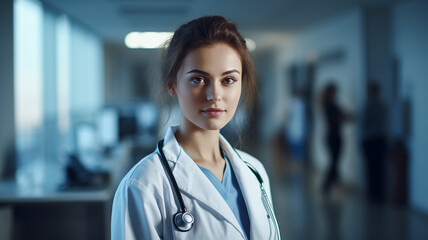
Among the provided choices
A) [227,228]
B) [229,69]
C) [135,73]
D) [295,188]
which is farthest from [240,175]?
[135,73]

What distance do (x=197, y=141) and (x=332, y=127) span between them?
195 inches

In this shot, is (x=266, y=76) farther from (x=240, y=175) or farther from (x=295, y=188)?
(x=240, y=175)

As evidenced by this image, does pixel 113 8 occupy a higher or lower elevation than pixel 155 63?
higher

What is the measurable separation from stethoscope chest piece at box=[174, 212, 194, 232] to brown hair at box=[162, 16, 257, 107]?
442 millimetres

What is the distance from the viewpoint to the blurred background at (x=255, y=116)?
3.36 m

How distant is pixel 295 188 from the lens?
6.32 metres

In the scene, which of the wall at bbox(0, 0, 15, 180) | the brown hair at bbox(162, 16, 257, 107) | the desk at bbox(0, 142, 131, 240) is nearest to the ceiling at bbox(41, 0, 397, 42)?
the wall at bbox(0, 0, 15, 180)

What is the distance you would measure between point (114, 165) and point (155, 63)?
2974 mm

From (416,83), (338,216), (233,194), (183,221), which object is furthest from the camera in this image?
(416,83)

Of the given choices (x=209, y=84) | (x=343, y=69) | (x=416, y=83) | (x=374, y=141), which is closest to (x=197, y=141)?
(x=209, y=84)

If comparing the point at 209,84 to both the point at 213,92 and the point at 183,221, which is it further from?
the point at 183,221

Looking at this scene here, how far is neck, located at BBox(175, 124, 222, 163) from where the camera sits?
1.32 metres

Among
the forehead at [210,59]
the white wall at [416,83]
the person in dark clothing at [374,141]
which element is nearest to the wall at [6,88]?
the forehead at [210,59]

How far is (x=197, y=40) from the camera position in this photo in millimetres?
1193
